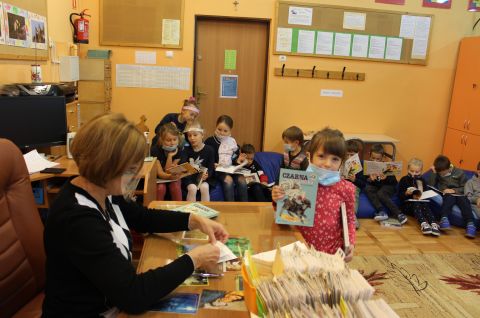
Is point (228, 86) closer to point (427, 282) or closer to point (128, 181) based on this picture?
point (427, 282)

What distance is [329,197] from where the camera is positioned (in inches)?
75.3

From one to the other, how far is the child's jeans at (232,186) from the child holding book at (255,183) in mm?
144

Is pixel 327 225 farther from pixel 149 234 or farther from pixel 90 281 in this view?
pixel 90 281

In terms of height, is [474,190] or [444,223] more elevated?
[474,190]

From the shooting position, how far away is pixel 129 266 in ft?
3.66

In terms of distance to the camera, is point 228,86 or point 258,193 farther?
point 228,86

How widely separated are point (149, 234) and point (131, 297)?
0.55 m

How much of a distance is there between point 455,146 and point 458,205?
1531 mm

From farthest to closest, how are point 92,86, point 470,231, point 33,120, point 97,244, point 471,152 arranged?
point 471,152 < point 92,86 < point 470,231 < point 33,120 < point 97,244

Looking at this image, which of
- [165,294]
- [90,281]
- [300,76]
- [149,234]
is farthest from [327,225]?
[300,76]

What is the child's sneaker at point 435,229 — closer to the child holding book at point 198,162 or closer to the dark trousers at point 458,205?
the dark trousers at point 458,205

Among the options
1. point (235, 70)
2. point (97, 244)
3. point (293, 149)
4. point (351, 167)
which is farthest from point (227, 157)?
point (97, 244)

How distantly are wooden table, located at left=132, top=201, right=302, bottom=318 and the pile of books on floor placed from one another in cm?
22

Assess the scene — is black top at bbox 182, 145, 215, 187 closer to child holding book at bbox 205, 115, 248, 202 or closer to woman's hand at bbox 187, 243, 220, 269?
child holding book at bbox 205, 115, 248, 202
